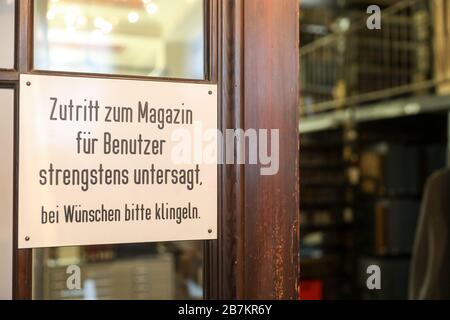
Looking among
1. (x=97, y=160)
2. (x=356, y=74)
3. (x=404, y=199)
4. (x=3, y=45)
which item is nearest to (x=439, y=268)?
(x=404, y=199)

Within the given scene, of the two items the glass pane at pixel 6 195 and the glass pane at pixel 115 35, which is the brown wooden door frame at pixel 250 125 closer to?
the glass pane at pixel 115 35

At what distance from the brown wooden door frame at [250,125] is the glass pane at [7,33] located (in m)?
0.34

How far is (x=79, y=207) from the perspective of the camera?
31.7 inches

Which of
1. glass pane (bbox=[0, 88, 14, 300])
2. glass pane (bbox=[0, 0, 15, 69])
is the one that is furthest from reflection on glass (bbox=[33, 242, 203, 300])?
glass pane (bbox=[0, 0, 15, 69])

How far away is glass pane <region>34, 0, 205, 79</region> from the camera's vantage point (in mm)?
889

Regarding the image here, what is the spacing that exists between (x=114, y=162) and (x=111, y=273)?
4.28 ft

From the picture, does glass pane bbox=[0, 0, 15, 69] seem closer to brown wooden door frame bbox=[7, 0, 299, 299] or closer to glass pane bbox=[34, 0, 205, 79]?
glass pane bbox=[34, 0, 205, 79]

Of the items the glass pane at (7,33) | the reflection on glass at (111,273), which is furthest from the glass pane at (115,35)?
the reflection on glass at (111,273)

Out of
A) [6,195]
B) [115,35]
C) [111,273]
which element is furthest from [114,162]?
[115,35]

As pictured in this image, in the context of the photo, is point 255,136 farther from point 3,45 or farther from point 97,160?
point 3,45

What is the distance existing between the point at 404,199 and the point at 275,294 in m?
2.80

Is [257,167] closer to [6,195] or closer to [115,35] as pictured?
[6,195]

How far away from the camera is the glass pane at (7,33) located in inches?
30.6

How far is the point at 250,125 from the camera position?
88cm
